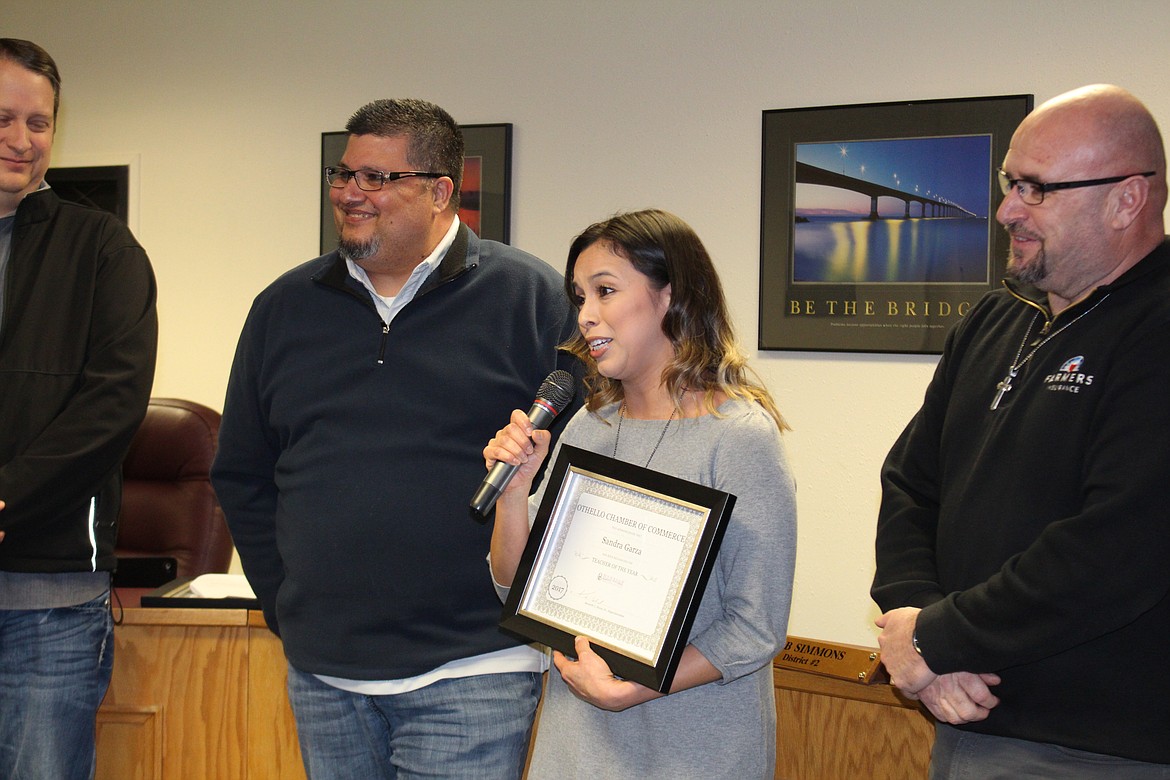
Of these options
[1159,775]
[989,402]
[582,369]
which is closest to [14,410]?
[582,369]

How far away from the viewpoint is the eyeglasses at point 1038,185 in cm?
149

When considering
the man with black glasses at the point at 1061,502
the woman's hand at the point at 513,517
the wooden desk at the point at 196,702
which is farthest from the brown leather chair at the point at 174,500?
the man with black glasses at the point at 1061,502

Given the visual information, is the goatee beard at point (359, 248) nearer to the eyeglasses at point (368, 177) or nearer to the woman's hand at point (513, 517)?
the eyeglasses at point (368, 177)

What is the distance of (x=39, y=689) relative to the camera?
6.86 ft

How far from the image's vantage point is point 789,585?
1.51 m

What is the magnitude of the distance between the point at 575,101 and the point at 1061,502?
2.58 metres

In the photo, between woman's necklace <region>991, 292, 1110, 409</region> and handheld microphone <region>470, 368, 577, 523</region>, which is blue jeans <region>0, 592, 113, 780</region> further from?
woman's necklace <region>991, 292, 1110, 409</region>

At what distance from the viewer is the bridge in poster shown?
3197 millimetres

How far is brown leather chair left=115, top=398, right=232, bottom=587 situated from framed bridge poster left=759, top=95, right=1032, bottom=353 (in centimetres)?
184

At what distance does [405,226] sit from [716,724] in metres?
1.08

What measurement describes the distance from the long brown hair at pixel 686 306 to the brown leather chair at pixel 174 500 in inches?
87.1

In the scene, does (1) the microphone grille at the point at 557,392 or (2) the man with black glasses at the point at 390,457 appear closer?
(1) the microphone grille at the point at 557,392

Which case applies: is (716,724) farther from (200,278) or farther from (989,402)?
(200,278)

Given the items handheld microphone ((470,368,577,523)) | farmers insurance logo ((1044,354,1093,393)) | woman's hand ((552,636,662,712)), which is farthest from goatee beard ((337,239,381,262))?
farmers insurance logo ((1044,354,1093,393))
